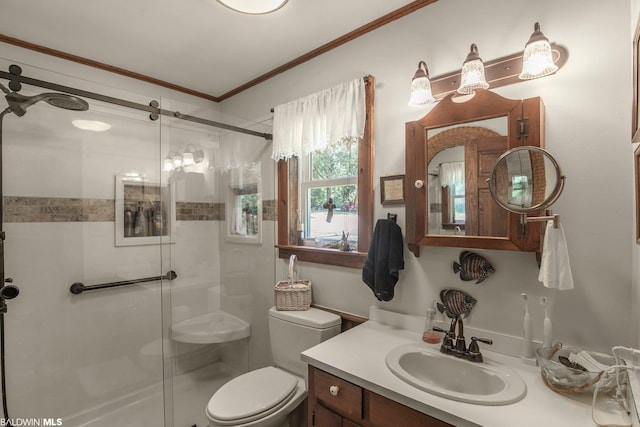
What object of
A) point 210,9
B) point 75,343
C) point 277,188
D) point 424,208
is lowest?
point 75,343

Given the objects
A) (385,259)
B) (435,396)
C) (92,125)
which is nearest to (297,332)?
(385,259)

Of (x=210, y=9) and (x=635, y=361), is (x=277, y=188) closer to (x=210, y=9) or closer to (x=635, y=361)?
(x=210, y=9)

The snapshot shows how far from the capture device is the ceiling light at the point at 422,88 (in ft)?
4.59

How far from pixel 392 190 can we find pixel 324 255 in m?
0.63

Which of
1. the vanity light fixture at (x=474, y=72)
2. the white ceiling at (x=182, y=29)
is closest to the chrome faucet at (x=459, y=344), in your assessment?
A: the vanity light fixture at (x=474, y=72)

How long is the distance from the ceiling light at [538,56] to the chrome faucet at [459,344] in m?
1.03

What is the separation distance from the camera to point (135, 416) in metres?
2.06

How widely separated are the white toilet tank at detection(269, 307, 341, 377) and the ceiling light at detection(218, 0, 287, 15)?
168 cm

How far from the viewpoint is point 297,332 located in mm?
1773

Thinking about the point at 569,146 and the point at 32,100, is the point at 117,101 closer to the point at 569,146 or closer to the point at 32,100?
the point at 32,100

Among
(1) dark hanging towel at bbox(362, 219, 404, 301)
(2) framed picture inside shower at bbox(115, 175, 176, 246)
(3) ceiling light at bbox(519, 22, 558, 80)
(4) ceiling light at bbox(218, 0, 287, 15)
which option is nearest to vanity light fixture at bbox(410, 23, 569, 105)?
(3) ceiling light at bbox(519, 22, 558, 80)

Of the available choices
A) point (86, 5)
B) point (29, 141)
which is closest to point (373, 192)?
point (86, 5)

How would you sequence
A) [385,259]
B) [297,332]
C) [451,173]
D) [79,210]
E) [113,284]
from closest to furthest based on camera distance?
1. [451,173]
2. [385,259]
3. [297,332]
4. [79,210]
5. [113,284]

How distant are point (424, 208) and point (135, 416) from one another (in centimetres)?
235
